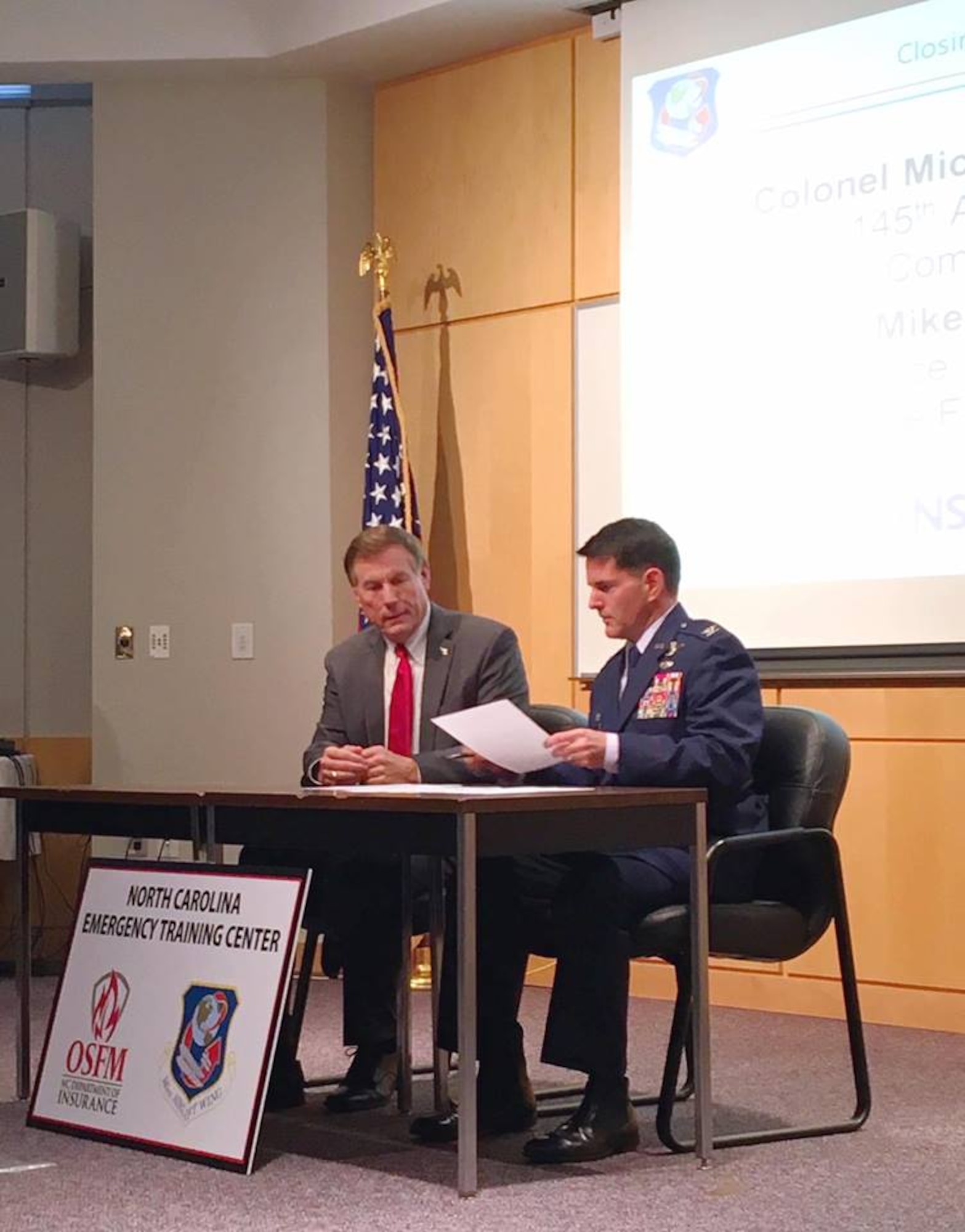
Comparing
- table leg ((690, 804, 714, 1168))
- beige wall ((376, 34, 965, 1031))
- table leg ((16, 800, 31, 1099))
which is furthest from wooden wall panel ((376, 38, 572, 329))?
table leg ((690, 804, 714, 1168))

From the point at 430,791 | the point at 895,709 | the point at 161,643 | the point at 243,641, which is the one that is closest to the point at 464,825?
the point at 430,791

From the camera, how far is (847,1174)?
10.2ft

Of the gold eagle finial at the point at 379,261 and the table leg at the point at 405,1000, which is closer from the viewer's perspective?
the table leg at the point at 405,1000

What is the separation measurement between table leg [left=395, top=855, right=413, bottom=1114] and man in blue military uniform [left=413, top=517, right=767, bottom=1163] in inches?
10.6

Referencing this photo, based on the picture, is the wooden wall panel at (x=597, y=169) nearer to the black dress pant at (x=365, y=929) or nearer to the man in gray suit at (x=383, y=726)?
the man in gray suit at (x=383, y=726)

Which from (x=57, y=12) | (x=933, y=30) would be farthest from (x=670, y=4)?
(x=57, y=12)

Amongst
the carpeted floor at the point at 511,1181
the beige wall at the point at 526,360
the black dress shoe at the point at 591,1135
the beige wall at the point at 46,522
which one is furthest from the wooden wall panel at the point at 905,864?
the beige wall at the point at 46,522

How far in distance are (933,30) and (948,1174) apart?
3.20 metres

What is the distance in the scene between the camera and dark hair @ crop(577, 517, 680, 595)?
3.50 meters

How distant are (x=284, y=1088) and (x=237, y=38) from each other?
3837mm

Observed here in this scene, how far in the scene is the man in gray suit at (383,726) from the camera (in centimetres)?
378

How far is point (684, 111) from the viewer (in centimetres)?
557

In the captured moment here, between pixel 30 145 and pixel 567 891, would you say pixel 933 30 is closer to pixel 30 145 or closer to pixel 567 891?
pixel 567 891

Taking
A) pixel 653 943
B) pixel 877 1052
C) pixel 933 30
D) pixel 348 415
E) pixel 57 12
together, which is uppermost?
pixel 57 12
